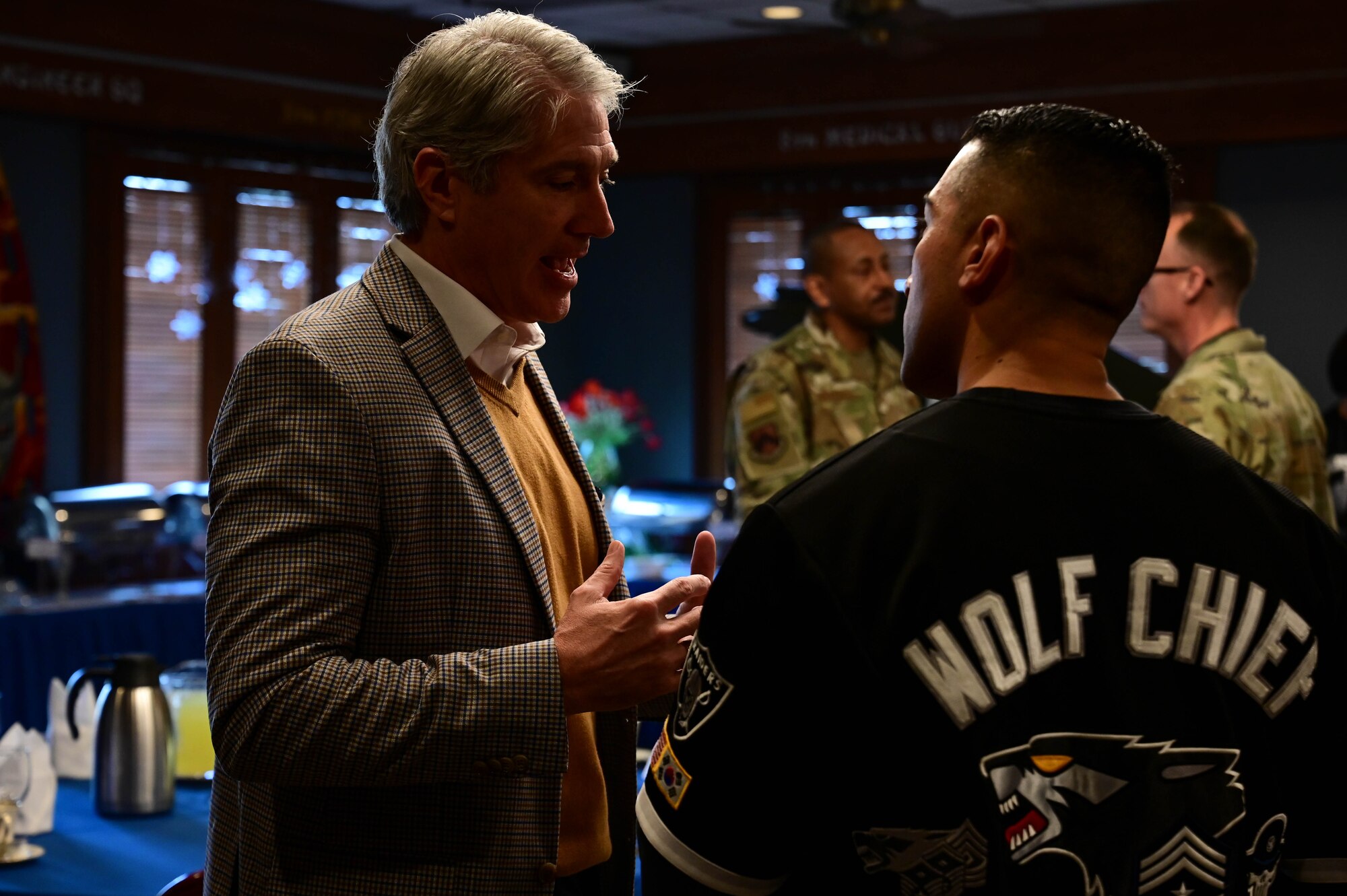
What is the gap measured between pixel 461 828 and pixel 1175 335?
98.2 inches

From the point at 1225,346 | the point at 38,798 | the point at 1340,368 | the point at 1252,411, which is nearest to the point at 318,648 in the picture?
the point at 38,798

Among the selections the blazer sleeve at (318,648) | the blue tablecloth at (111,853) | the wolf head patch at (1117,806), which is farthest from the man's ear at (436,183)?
the blue tablecloth at (111,853)

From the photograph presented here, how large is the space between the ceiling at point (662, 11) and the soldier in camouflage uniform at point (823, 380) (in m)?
2.31

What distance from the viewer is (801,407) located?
165 inches

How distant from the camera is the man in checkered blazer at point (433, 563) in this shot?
112 cm

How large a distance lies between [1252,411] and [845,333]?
1539 millimetres

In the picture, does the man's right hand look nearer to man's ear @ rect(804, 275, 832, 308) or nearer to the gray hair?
the gray hair

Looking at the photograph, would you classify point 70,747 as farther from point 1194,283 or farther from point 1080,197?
point 1194,283

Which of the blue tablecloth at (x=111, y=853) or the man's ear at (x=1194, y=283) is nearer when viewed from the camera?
the blue tablecloth at (x=111, y=853)

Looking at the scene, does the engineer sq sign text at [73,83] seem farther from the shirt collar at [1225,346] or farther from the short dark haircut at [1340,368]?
the short dark haircut at [1340,368]

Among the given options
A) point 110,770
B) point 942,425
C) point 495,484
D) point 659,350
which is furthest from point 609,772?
point 659,350

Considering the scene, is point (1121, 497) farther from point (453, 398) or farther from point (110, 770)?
point (110, 770)

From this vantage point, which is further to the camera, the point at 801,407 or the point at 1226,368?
the point at 801,407

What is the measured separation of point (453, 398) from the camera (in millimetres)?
1272
